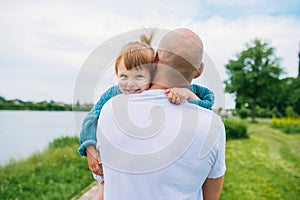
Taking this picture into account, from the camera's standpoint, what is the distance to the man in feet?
3.34

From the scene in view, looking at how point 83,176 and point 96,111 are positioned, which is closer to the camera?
point 96,111

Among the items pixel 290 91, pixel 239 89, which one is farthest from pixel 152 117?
pixel 290 91

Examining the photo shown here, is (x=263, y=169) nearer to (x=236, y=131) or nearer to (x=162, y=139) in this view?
(x=236, y=131)

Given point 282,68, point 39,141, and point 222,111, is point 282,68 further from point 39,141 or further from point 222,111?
point 222,111

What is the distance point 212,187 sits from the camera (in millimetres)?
1172

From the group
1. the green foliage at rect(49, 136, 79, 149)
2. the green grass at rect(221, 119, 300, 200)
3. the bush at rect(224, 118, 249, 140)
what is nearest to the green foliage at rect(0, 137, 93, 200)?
the green foliage at rect(49, 136, 79, 149)

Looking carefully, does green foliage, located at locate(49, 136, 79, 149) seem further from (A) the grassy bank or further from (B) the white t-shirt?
(B) the white t-shirt

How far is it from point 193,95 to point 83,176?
431 centimetres

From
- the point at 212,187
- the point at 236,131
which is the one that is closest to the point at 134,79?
the point at 212,187

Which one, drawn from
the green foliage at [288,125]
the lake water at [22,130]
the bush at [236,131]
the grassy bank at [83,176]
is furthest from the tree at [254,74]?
the lake water at [22,130]

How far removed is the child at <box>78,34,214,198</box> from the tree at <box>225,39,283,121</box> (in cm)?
1917

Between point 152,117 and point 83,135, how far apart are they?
0.36m

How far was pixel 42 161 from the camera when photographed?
5.95 metres

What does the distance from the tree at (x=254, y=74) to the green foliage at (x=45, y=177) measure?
51.1 ft
